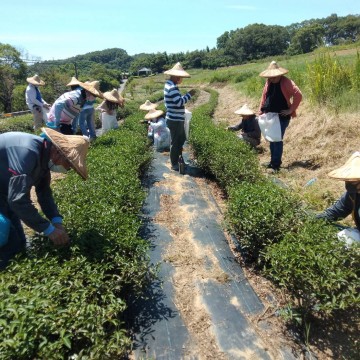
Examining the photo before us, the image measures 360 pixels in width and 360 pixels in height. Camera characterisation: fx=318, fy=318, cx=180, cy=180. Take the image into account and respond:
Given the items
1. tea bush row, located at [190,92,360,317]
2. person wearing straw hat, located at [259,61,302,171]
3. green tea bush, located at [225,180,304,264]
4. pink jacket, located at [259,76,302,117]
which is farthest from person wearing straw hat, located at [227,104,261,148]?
green tea bush, located at [225,180,304,264]

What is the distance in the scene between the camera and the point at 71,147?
273 cm

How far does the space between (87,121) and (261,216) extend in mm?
6112

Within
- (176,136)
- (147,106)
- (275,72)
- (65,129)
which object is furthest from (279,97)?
(147,106)

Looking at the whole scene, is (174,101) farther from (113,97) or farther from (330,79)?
(330,79)

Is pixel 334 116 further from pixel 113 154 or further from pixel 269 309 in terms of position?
pixel 269 309

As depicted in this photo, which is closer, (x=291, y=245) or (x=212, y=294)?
(x=291, y=245)

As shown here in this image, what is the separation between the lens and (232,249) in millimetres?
4145

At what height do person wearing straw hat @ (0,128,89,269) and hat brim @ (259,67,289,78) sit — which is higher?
hat brim @ (259,67,289,78)

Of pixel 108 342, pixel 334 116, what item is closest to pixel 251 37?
pixel 334 116

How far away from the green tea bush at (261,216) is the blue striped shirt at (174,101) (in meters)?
3.01

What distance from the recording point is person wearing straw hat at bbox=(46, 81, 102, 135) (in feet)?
20.8

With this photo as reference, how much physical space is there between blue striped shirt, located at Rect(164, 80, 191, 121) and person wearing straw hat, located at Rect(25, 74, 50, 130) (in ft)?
17.2

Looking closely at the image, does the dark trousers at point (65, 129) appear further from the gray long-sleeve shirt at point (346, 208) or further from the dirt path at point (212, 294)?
the gray long-sleeve shirt at point (346, 208)

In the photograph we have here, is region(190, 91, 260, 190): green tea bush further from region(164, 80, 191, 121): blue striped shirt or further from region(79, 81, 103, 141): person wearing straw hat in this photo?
region(79, 81, 103, 141): person wearing straw hat
